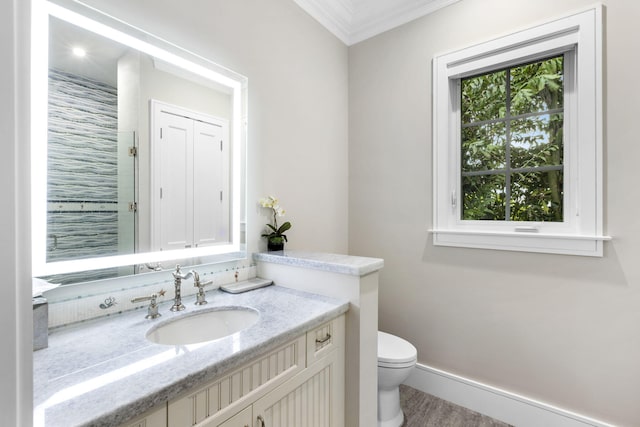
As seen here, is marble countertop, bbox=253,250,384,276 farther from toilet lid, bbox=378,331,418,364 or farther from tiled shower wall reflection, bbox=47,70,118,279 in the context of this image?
tiled shower wall reflection, bbox=47,70,118,279

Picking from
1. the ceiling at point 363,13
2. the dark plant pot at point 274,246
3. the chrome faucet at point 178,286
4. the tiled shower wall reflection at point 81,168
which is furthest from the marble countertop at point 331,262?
the ceiling at point 363,13

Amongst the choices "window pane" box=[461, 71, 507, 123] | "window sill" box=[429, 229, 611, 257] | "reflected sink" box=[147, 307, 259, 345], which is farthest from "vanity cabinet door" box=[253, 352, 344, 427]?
"window pane" box=[461, 71, 507, 123]

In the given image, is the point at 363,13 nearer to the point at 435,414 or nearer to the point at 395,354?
the point at 395,354

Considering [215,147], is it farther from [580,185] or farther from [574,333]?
[574,333]

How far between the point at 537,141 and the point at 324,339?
66.3 inches

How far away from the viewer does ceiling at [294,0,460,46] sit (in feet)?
6.70

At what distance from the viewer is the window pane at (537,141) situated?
1.71 meters

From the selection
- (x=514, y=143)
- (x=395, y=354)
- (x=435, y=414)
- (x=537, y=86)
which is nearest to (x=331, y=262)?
(x=395, y=354)

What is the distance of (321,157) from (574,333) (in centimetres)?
182

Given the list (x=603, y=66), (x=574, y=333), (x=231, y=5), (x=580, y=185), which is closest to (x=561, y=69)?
(x=603, y=66)

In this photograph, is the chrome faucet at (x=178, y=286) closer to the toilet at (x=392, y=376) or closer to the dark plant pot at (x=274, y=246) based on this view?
the dark plant pot at (x=274, y=246)

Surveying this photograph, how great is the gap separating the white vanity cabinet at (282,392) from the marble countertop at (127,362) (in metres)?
0.05

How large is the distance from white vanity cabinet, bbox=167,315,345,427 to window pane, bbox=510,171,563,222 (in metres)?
1.33

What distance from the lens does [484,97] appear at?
1.94m
